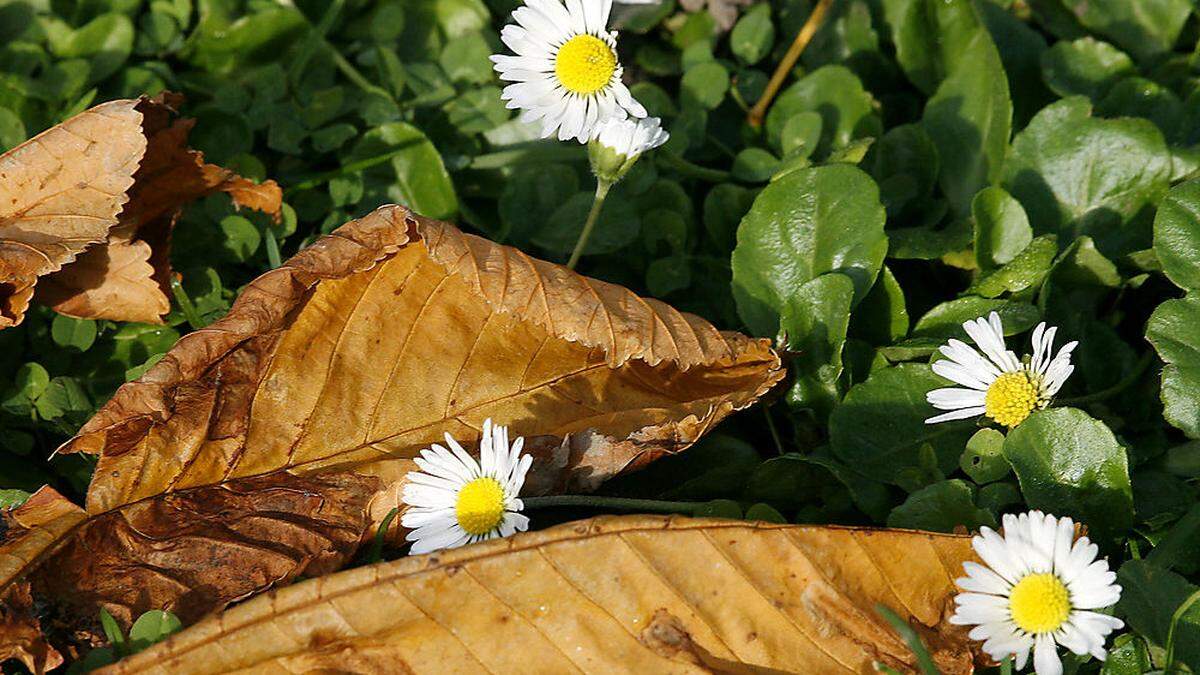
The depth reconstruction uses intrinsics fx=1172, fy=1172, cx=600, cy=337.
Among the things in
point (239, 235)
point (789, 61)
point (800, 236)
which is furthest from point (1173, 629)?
point (239, 235)

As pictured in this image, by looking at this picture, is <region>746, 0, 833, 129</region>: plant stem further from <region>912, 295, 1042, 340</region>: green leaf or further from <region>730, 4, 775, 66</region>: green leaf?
<region>912, 295, 1042, 340</region>: green leaf

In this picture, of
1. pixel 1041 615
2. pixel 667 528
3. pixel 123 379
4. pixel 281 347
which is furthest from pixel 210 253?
pixel 1041 615

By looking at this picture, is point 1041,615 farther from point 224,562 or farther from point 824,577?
point 224,562

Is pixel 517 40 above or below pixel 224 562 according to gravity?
above

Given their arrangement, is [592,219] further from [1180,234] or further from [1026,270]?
[1180,234]

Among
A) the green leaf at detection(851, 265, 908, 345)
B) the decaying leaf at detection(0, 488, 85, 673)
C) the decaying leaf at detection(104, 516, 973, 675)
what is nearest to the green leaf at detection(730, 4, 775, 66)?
the green leaf at detection(851, 265, 908, 345)

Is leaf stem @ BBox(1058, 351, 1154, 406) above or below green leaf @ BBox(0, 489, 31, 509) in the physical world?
above
